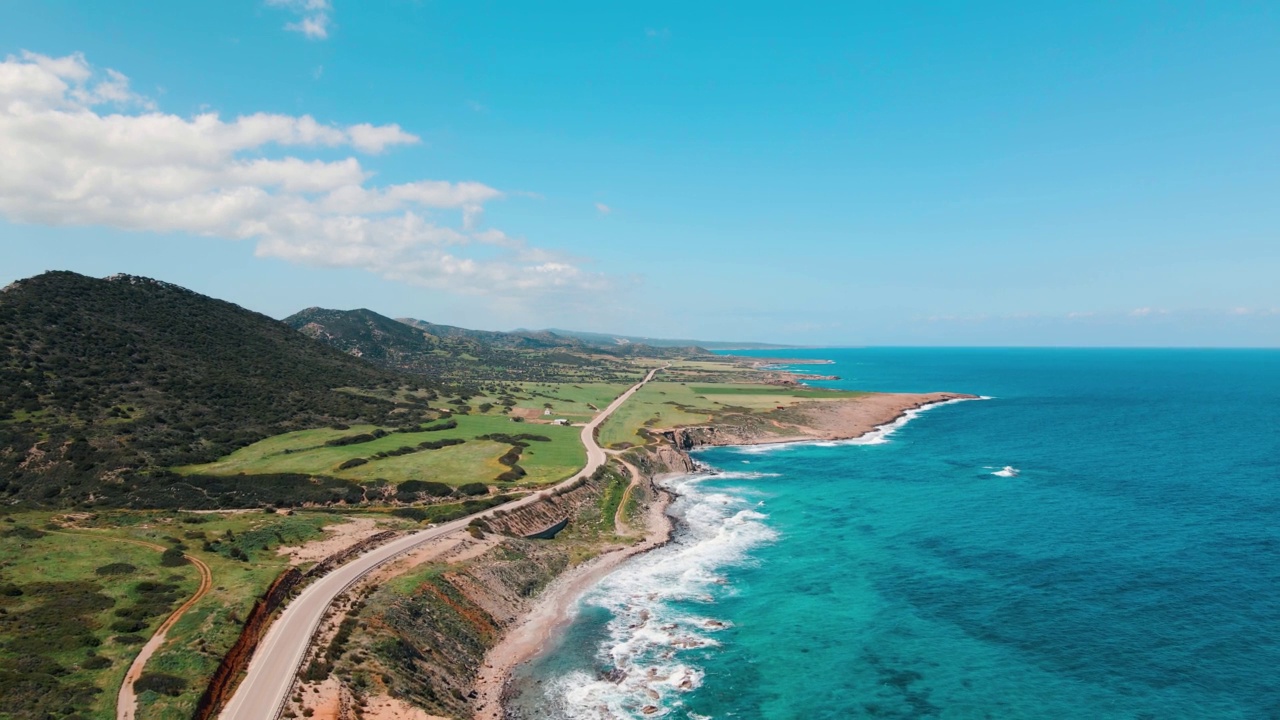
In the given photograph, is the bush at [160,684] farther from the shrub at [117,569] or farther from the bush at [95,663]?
the shrub at [117,569]

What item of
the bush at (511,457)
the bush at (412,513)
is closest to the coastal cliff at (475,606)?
the bush at (412,513)

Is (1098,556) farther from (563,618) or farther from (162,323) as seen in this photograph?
(162,323)

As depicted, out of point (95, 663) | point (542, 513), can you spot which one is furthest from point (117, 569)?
point (542, 513)

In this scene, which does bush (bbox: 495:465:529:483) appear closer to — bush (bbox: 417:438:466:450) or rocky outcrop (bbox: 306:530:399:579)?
bush (bbox: 417:438:466:450)

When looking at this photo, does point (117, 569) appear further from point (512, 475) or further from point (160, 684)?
point (512, 475)

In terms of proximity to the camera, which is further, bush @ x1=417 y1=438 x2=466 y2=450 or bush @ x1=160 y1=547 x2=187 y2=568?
bush @ x1=417 y1=438 x2=466 y2=450

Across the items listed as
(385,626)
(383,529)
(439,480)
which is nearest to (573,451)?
(439,480)

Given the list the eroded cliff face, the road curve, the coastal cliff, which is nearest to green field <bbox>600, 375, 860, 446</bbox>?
the coastal cliff

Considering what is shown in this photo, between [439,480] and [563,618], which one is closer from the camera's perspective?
[563,618]
